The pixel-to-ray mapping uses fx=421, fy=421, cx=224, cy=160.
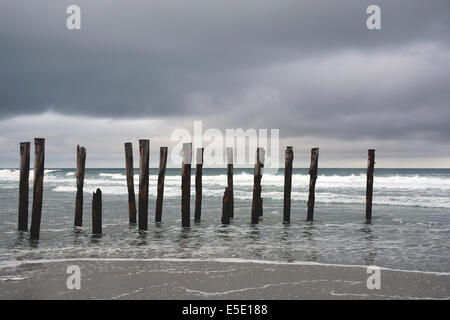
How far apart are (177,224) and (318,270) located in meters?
7.82

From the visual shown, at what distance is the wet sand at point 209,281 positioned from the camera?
6785mm

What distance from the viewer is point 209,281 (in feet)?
24.8

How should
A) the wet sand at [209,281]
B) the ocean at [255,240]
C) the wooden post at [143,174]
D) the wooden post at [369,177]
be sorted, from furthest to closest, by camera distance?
the wooden post at [369,177] → the wooden post at [143,174] → the ocean at [255,240] → the wet sand at [209,281]

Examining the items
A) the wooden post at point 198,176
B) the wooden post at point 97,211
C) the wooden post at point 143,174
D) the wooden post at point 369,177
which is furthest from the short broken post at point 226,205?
the wooden post at point 369,177

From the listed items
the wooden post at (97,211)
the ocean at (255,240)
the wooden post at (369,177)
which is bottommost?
the ocean at (255,240)

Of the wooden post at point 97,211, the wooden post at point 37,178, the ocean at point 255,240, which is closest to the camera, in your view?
the ocean at point 255,240

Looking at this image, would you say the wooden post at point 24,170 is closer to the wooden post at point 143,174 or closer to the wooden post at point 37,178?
the wooden post at point 37,178

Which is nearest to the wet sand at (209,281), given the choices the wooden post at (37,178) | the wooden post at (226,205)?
the wooden post at (37,178)

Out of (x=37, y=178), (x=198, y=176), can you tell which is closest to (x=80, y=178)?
(x=37, y=178)

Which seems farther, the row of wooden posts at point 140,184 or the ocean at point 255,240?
the row of wooden posts at point 140,184

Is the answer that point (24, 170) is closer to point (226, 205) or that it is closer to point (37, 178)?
point (37, 178)

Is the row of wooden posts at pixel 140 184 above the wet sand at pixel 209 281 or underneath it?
above

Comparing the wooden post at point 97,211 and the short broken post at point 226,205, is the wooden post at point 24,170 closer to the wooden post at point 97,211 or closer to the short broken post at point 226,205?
the wooden post at point 97,211
